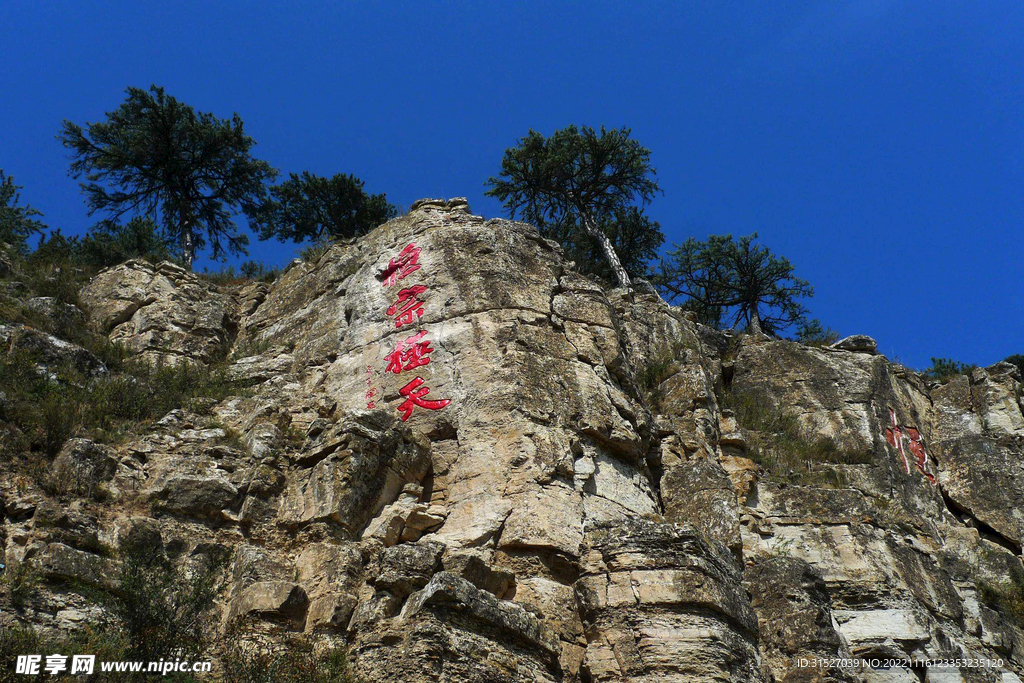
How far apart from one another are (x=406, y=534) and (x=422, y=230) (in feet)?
24.5

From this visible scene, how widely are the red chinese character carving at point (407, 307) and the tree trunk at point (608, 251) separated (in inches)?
331

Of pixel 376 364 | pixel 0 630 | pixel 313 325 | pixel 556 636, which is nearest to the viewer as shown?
pixel 0 630

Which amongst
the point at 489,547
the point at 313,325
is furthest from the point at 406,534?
A: the point at 313,325

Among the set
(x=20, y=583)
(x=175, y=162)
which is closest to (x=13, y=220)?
(x=175, y=162)

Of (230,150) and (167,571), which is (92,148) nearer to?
(230,150)

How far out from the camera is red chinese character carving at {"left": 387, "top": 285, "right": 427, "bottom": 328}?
14.8m

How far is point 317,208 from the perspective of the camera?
2628 centimetres

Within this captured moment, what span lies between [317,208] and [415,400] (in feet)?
48.2

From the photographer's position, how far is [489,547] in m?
10.6

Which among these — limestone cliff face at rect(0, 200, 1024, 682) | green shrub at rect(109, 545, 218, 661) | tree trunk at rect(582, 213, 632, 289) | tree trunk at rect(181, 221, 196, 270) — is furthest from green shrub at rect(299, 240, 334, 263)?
green shrub at rect(109, 545, 218, 661)

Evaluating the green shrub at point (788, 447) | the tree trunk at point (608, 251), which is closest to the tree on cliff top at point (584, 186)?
the tree trunk at point (608, 251)

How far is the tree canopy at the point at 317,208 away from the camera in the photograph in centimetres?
2595

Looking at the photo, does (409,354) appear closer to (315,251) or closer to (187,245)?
(315,251)

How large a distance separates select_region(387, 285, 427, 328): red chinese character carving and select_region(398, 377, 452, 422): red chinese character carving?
61.7 inches
